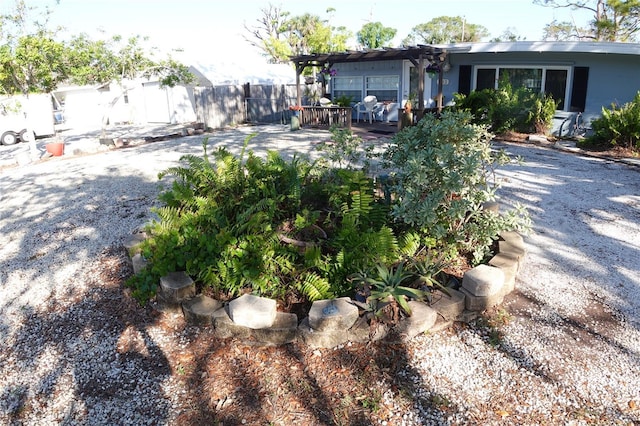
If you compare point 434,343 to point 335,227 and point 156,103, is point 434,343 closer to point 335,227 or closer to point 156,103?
point 335,227

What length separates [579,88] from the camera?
39.7 ft

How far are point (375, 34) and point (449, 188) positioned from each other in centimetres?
4318

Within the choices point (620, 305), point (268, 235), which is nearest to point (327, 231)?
point (268, 235)

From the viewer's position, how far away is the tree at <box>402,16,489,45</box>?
54.7 m

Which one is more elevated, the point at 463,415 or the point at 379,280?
the point at 379,280

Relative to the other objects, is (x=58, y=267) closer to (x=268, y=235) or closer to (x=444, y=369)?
(x=268, y=235)

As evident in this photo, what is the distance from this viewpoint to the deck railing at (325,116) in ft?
45.2

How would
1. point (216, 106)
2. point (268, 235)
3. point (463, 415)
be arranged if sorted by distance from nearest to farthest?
point (463, 415), point (268, 235), point (216, 106)

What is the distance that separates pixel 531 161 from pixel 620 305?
5.95 m

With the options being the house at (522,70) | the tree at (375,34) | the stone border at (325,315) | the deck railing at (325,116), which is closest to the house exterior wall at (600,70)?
the house at (522,70)

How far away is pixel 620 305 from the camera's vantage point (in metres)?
3.39

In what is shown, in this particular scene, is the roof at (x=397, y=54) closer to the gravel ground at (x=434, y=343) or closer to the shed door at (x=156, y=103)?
the gravel ground at (x=434, y=343)

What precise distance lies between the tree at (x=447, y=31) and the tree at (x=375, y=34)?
11.4 metres

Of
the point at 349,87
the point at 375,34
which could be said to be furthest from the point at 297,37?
the point at 349,87
